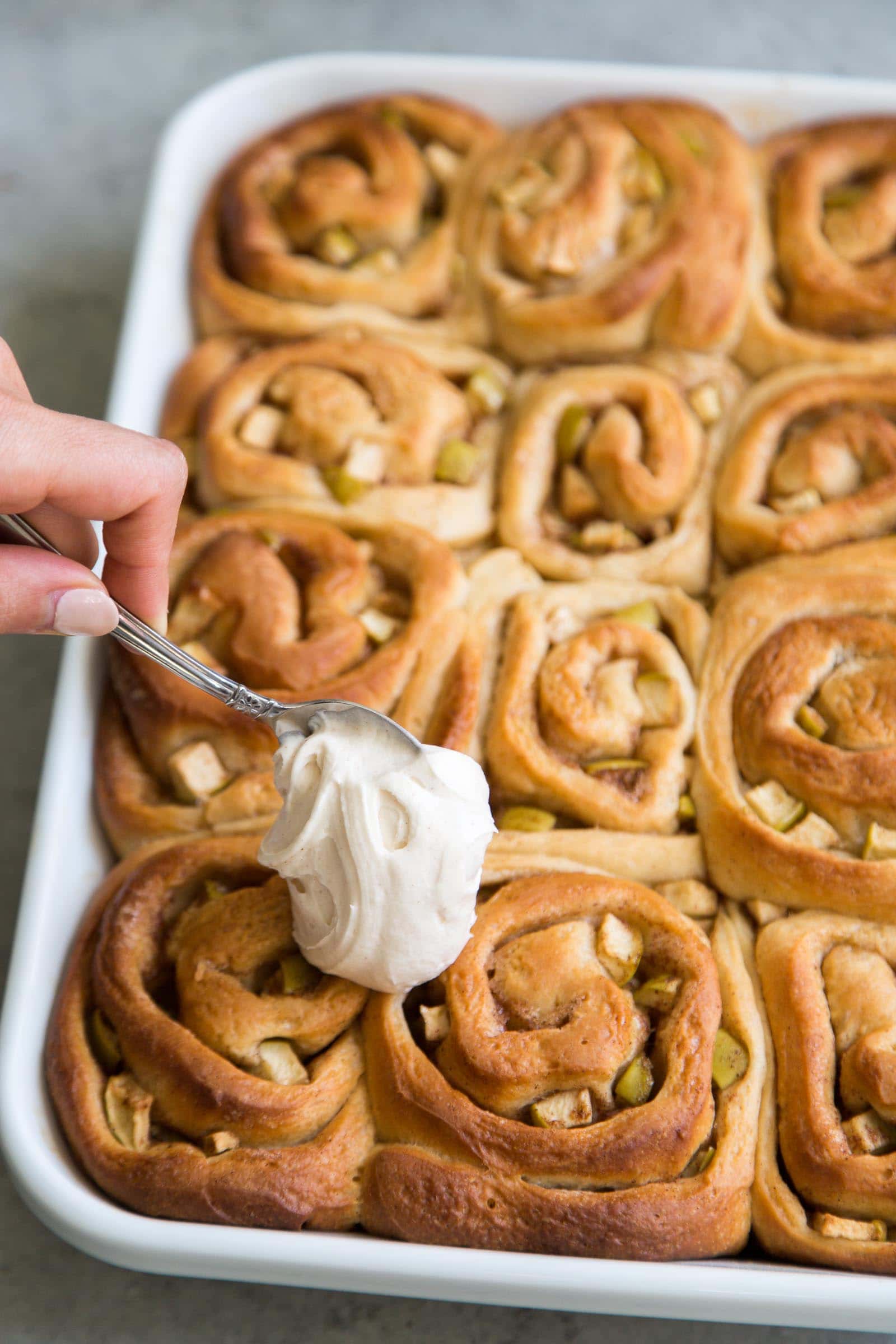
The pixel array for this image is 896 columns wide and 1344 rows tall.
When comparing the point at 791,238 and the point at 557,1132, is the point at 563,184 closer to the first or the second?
the point at 791,238

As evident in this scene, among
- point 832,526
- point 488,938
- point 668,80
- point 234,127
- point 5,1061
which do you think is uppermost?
point 668,80

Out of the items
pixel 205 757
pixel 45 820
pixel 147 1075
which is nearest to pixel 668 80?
pixel 205 757

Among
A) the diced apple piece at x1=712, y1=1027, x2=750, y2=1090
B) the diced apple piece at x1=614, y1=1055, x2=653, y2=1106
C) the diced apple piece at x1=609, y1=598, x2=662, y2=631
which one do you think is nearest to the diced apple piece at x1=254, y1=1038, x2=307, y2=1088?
the diced apple piece at x1=614, y1=1055, x2=653, y2=1106

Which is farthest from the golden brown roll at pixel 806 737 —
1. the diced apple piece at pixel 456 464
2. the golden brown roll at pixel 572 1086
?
the diced apple piece at pixel 456 464

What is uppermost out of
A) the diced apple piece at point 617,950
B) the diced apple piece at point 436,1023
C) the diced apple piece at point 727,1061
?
the diced apple piece at point 617,950

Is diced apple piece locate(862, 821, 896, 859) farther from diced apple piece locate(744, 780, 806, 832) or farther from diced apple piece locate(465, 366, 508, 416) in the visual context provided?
diced apple piece locate(465, 366, 508, 416)

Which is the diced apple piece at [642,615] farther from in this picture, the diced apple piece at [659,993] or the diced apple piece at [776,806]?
the diced apple piece at [659,993]
